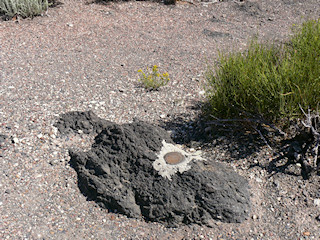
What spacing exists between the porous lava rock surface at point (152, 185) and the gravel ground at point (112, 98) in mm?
88

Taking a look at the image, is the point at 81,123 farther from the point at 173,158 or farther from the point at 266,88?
the point at 266,88

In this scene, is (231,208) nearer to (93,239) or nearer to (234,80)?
(93,239)

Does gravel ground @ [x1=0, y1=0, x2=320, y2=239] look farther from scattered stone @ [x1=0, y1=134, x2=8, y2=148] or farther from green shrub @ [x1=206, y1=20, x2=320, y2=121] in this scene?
green shrub @ [x1=206, y1=20, x2=320, y2=121]

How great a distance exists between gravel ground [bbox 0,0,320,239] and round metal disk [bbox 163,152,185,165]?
48 cm

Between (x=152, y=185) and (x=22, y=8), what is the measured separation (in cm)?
511

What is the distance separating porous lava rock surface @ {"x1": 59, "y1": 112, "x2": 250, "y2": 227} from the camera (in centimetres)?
277

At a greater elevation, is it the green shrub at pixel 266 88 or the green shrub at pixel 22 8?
the green shrub at pixel 266 88

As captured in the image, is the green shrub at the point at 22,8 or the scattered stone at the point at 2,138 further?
the green shrub at the point at 22,8

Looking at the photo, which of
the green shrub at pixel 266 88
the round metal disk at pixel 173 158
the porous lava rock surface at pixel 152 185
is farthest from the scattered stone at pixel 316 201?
the round metal disk at pixel 173 158

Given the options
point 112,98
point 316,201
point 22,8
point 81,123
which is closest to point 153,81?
point 112,98

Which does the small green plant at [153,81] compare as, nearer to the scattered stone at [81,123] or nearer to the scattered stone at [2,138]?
the scattered stone at [81,123]

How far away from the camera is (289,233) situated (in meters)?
2.70

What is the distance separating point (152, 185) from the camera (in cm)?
285

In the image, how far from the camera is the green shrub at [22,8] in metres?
6.58
